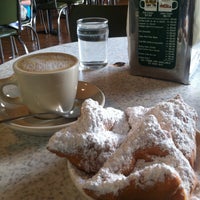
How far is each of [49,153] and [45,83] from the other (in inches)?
4.8

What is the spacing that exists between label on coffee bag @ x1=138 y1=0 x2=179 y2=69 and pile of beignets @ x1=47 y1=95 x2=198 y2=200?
0.88 ft

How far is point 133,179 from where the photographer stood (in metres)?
0.32

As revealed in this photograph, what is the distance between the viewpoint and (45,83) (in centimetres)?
55

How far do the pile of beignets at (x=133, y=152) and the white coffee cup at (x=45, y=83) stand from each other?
0.13 meters

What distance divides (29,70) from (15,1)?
1.76m

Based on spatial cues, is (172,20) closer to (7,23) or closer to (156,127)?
(156,127)

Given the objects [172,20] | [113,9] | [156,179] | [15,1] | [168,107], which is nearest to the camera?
[156,179]

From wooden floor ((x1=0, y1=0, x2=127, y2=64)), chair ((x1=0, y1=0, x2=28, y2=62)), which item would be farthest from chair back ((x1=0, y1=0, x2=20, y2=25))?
wooden floor ((x1=0, y1=0, x2=127, y2=64))

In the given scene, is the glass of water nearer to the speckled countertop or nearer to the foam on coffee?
the speckled countertop

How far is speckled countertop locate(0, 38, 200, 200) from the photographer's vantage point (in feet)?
1.42

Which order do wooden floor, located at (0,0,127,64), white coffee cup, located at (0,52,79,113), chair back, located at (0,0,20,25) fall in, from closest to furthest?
1. white coffee cup, located at (0,52,79,113)
2. chair back, located at (0,0,20,25)
3. wooden floor, located at (0,0,127,64)

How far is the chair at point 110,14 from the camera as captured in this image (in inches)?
48.3

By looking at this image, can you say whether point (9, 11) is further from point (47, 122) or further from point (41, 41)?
point (47, 122)

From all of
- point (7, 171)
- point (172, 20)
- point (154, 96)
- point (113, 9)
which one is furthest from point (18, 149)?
point (113, 9)
